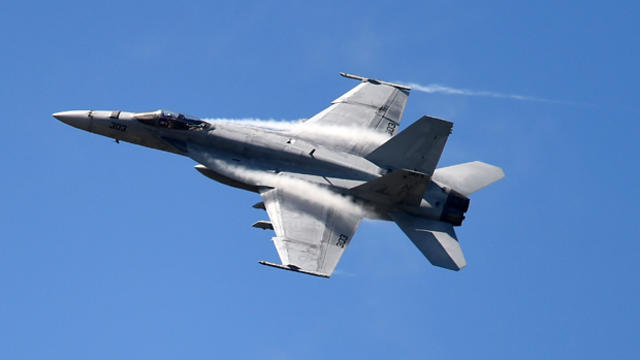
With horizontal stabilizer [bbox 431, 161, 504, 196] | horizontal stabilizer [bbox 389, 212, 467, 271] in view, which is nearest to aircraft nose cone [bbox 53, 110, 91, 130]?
horizontal stabilizer [bbox 389, 212, 467, 271]

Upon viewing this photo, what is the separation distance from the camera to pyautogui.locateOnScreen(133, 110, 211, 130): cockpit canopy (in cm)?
3481

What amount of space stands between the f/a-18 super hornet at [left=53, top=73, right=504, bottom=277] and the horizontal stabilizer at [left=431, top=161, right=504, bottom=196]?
32mm

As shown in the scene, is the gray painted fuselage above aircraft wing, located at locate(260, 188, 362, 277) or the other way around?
above

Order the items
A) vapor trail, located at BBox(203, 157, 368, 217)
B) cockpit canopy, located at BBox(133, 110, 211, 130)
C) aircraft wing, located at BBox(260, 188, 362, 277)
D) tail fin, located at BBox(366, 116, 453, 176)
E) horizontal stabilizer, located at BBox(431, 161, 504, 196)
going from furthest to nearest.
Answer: cockpit canopy, located at BBox(133, 110, 211, 130)
horizontal stabilizer, located at BBox(431, 161, 504, 196)
vapor trail, located at BBox(203, 157, 368, 217)
tail fin, located at BBox(366, 116, 453, 176)
aircraft wing, located at BBox(260, 188, 362, 277)

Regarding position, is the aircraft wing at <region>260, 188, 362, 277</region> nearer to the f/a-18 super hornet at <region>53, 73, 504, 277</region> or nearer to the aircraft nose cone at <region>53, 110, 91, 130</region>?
the f/a-18 super hornet at <region>53, 73, 504, 277</region>

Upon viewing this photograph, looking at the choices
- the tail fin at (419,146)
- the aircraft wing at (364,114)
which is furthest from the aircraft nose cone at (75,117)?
the tail fin at (419,146)

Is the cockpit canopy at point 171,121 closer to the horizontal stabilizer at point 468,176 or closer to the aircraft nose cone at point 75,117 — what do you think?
the aircraft nose cone at point 75,117

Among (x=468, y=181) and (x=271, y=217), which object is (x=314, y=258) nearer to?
(x=271, y=217)

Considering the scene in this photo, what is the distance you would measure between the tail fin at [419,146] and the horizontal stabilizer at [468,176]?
1.13 metres

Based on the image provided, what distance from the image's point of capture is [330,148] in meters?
35.4

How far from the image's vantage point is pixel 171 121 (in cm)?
3491

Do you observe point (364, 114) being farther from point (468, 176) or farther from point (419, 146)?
point (468, 176)

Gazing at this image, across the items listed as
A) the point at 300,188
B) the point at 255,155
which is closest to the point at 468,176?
the point at 300,188

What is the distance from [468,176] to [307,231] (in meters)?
5.97
